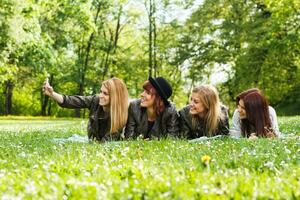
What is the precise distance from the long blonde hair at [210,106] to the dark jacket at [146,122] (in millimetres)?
489

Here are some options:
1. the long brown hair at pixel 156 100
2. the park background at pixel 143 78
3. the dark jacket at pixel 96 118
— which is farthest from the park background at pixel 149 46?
the long brown hair at pixel 156 100

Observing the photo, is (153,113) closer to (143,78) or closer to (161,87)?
(161,87)

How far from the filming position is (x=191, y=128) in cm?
1063

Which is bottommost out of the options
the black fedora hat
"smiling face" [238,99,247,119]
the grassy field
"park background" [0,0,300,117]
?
the grassy field

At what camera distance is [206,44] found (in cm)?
5512

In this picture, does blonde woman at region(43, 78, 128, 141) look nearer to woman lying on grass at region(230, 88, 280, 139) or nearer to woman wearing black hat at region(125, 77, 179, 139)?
woman wearing black hat at region(125, 77, 179, 139)

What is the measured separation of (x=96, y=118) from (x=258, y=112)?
3.58 metres

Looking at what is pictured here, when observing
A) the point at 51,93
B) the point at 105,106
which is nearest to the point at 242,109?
the point at 105,106

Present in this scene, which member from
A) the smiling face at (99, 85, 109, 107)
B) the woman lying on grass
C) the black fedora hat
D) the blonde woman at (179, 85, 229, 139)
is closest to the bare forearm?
the smiling face at (99, 85, 109, 107)

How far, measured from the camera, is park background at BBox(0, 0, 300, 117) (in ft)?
114

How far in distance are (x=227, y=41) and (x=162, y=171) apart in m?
49.3

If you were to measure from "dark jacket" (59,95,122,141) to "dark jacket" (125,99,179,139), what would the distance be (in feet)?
1.12

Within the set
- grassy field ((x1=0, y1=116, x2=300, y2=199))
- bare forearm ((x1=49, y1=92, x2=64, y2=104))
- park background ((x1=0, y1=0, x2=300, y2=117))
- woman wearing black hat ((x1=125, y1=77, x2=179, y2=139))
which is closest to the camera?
grassy field ((x1=0, y1=116, x2=300, y2=199))

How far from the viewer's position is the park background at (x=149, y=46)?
114ft
